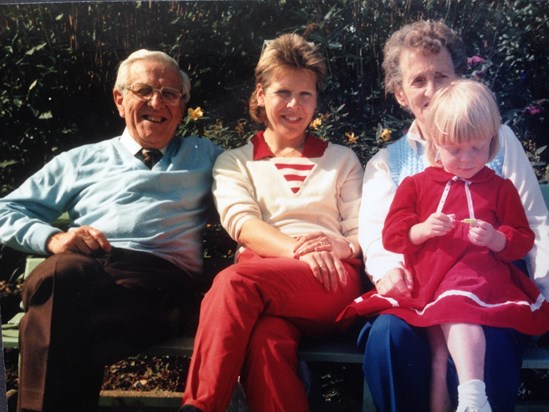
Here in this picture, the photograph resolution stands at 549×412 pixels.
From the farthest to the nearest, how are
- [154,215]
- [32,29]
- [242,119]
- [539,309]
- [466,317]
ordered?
[242,119] < [154,215] < [32,29] < [539,309] < [466,317]

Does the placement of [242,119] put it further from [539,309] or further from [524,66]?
[539,309]

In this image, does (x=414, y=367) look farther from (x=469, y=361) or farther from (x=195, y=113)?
(x=195, y=113)

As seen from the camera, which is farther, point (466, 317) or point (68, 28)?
point (68, 28)

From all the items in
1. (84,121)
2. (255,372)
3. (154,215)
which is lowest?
(255,372)

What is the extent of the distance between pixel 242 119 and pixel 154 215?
41 cm

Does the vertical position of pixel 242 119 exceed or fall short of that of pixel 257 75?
it falls short

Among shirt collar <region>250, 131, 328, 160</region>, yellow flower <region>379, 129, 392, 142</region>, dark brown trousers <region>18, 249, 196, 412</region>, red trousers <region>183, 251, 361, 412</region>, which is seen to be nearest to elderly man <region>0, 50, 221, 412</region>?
dark brown trousers <region>18, 249, 196, 412</region>

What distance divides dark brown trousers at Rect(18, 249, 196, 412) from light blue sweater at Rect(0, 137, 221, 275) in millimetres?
125

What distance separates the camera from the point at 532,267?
71.1 inches

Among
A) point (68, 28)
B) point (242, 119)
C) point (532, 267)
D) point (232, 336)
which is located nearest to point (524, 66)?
point (532, 267)

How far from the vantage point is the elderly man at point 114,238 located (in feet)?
5.49

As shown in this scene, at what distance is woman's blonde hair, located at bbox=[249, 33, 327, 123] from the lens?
6.33 feet

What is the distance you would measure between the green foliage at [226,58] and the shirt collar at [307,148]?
0.19 ft

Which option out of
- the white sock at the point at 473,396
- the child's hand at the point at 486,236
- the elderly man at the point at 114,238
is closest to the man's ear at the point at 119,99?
the elderly man at the point at 114,238
